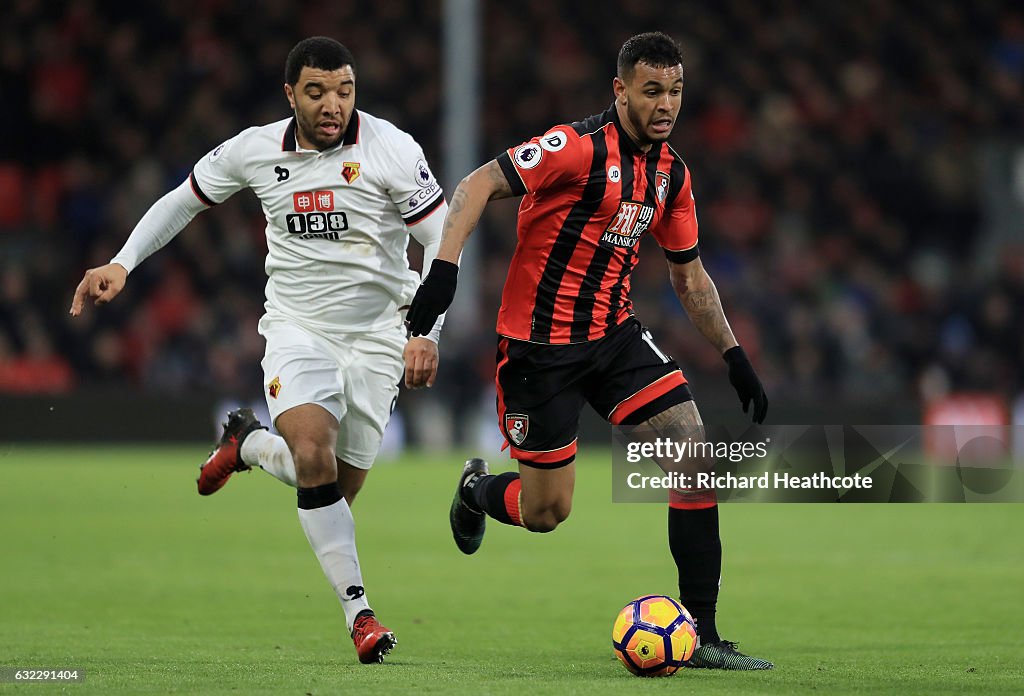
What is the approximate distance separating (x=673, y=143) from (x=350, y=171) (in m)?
14.6

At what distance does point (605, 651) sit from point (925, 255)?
15193mm

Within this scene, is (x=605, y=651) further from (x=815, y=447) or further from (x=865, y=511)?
(x=815, y=447)

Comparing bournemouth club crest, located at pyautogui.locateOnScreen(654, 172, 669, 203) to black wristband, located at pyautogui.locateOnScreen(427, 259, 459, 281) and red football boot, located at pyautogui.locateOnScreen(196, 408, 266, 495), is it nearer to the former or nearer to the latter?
black wristband, located at pyautogui.locateOnScreen(427, 259, 459, 281)

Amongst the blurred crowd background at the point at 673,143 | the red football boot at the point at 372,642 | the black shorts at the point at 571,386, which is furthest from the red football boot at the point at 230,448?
the blurred crowd background at the point at 673,143

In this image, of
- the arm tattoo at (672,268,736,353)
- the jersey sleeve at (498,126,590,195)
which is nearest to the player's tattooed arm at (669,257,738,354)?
the arm tattoo at (672,268,736,353)

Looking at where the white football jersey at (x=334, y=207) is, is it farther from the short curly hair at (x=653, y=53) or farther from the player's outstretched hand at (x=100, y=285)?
the short curly hair at (x=653, y=53)

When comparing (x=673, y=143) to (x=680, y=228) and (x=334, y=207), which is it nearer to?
(x=680, y=228)

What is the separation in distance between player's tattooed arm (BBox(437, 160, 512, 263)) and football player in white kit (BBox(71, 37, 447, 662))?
1.55ft

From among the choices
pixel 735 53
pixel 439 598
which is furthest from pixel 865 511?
pixel 735 53

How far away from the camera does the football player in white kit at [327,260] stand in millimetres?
6391

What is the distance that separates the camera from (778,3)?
23188 mm

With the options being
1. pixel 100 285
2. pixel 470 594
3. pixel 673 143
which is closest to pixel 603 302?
pixel 100 285

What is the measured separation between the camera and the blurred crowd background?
18.6 metres

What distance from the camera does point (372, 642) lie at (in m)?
5.99
